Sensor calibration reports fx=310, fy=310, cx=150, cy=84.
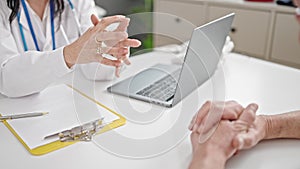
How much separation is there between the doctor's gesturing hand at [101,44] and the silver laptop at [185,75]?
0.39 ft

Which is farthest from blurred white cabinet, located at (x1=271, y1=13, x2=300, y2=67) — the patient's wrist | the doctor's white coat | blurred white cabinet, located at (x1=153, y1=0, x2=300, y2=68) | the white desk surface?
the patient's wrist

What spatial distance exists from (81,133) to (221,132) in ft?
0.98

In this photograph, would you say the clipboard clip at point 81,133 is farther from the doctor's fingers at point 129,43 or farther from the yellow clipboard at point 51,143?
the doctor's fingers at point 129,43

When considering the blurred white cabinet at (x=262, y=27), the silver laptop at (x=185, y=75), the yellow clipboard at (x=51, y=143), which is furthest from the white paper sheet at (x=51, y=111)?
the blurred white cabinet at (x=262, y=27)

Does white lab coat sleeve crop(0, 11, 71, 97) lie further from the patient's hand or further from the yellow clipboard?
the patient's hand

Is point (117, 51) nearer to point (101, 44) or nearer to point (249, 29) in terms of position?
point (101, 44)

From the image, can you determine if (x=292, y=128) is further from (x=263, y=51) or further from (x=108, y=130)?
(x=263, y=51)

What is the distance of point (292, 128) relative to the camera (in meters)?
0.68

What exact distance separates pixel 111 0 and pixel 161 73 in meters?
1.68

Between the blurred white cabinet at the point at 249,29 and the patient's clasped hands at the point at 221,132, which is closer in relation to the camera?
the patient's clasped hands at the point at 221,132

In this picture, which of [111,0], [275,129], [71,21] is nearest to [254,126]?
[275,129]

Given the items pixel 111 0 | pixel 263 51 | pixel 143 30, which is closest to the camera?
pixel 143 30

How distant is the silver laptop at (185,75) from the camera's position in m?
0.76

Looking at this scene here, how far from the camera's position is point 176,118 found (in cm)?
76
